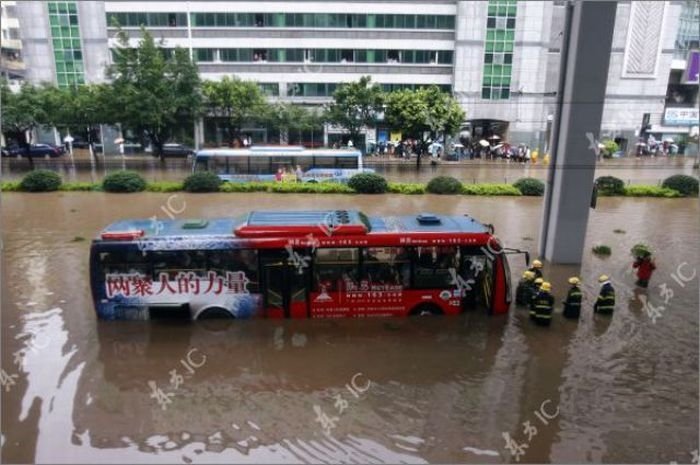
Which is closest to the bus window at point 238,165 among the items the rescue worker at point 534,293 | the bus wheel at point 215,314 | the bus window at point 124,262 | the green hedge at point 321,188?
the green hedge at point 321,188

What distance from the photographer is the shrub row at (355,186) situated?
24.5 m

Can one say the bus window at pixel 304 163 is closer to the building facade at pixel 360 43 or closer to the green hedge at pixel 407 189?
the green hedge at pixel 407 189

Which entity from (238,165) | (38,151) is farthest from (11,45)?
(238,165)

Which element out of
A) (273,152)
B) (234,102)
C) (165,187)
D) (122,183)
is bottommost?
(165,187)

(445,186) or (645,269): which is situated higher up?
(445,186)

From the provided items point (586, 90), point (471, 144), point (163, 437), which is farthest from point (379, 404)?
point (471, 144)

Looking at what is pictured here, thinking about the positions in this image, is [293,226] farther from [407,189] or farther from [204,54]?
[204,54]

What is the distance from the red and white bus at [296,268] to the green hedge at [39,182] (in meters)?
17.2

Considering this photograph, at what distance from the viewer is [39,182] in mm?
24375

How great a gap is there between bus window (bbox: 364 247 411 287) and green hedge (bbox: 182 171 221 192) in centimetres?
1642

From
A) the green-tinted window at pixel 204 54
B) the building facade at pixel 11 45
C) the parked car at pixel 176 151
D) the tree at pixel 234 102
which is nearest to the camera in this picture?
the tree at pixel 234 102

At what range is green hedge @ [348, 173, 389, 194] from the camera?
24750 millimetres

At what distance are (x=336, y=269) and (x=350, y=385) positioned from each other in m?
2.48

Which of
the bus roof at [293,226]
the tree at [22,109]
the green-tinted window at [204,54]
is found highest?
the green-tinted window at [204,54]
